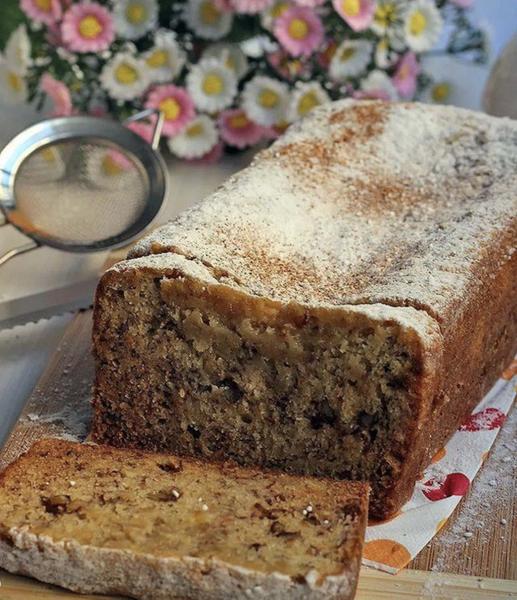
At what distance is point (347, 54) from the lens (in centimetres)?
454

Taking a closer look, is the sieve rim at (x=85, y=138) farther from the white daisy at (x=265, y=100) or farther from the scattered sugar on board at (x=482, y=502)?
the scattered sugar on board at (x=482, y=502)

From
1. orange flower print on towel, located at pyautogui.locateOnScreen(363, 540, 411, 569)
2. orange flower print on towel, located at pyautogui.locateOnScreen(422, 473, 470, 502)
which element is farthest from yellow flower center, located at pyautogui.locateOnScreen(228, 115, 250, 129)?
orange flower print on towel, located at pyautogui.locateOnScreen(363, 540, 411, 569)

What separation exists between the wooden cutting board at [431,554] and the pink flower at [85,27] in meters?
1.66

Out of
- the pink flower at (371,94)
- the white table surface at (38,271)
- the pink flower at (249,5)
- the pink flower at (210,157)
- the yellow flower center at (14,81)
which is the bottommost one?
the white table surface at (38,271)

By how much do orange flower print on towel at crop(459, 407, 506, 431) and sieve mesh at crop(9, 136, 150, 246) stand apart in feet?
4.86

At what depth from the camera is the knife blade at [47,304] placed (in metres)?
3.53

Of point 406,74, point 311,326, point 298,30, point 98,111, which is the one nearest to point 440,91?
point 406,74

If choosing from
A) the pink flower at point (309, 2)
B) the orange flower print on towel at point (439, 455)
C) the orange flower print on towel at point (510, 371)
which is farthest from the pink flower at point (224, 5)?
the orange flower print on towel at point (439, 455)

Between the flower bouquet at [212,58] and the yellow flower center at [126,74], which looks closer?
the flower bouquet at [212,58]

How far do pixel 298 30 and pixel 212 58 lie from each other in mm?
387

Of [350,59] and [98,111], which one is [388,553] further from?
[98,111]

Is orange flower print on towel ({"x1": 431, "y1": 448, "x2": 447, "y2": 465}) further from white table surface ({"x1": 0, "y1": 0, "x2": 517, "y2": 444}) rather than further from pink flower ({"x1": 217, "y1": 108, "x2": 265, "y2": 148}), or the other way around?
pink flower ({"x1": 217, "y1": 108, "x2": 265, "y2": 148})

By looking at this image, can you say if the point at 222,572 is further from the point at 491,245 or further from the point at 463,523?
the point at 491,245

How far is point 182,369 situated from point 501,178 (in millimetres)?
1258
